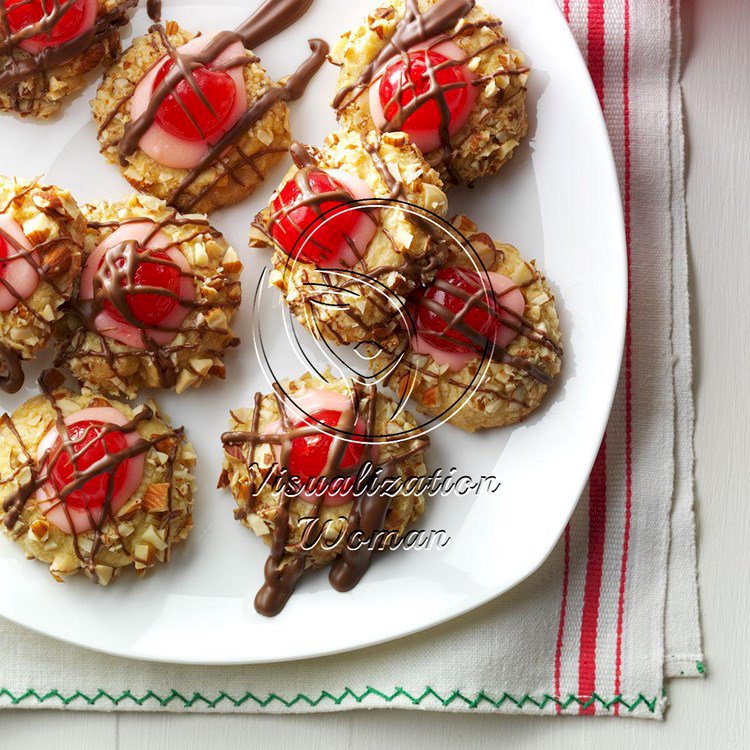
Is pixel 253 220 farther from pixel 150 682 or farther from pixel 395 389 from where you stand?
pixel 150 682

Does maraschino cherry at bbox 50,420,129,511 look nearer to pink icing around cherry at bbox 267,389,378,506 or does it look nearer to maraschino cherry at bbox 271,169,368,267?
pink icing around cherry at bbox 267,389,378,506

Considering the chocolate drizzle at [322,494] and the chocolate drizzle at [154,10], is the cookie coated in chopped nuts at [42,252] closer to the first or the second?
the chocolate drizzle at [322,494]

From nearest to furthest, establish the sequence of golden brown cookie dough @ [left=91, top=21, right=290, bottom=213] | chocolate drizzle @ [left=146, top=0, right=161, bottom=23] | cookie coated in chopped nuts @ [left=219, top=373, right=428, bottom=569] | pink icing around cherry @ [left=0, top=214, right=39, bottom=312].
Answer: pink icing around cherry @ [left=0, top=214, right=39, bottom=312] → cookie coated in chopped nuts @ [left=219, top=373, right=428, bottom=569] → golden brown cookie dough @ [left=91, top=21, right=290, bottom=213] → chocolate drizzle @ [left=146, top=0, right=161, bottom=23]

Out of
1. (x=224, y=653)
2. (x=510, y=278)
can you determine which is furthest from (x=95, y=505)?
(x=510, y=278)

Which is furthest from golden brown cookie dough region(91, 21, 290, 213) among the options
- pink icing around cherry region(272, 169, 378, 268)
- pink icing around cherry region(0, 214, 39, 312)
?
pink icing around cherry region(0, 214, 39, 312)

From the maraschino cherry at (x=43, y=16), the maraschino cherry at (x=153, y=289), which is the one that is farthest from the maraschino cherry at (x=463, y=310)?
the maraschino cherry at (x=43, y=16)

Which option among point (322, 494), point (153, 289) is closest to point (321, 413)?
point (322, 494)

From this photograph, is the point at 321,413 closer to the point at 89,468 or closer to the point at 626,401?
the point at 89,468
